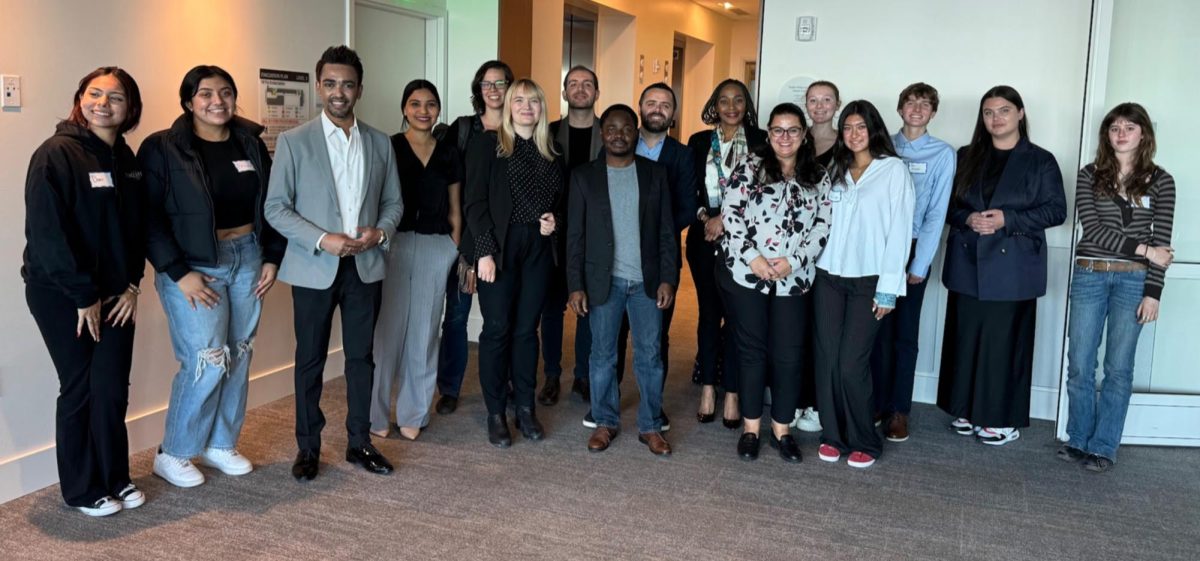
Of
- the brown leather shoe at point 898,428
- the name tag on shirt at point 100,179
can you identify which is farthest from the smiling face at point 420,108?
the brown leather shoe at point 898,428

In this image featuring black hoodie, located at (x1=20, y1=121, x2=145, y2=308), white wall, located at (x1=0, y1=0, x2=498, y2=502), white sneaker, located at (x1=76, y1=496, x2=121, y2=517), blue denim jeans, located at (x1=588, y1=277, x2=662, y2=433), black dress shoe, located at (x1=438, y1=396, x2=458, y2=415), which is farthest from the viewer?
black dress shoe, located at (x1=438, y1=396, x2=458, y2=415)

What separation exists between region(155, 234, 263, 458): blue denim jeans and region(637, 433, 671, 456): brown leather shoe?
1.75 meters

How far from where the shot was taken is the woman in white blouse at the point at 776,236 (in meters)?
3.90

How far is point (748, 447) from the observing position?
4211mm

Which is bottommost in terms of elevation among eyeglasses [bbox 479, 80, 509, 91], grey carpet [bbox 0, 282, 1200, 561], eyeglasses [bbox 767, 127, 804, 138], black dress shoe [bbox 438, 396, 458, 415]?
grey carpet [bbox 0, 282, 1200, 561]

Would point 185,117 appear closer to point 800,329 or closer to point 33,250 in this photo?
point 33,250

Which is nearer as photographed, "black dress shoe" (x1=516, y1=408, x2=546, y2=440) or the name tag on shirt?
the name tag on shirt

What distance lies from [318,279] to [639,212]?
1.33 meters

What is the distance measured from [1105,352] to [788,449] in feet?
5.05

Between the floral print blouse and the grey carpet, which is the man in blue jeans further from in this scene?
the grey carpet

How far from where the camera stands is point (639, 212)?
4.02 metres

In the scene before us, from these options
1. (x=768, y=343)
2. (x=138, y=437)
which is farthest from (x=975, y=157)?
(x=138, y=437)

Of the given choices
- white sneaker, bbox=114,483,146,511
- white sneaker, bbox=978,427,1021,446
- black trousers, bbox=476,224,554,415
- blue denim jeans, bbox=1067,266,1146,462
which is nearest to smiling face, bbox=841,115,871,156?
blue denim jeans, bbox=1067,266,1146,462

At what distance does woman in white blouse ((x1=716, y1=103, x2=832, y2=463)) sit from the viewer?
12.8 ft
